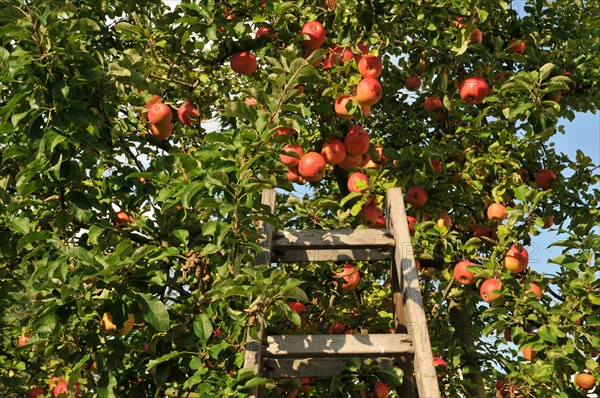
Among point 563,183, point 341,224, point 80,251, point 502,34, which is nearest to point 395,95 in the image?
point 502,34

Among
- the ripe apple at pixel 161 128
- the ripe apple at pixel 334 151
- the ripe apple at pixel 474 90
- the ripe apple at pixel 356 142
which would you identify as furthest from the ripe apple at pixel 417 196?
the ripe apple at pixel 161 128

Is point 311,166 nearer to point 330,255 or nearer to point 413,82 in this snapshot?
point 330,255

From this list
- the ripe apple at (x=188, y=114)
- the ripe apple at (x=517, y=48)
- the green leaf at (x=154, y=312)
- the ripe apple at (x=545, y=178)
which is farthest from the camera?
the ripe apple at (x=545, y=178)

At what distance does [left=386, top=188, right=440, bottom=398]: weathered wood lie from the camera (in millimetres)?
3347

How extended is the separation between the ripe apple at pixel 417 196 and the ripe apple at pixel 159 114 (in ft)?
6.62

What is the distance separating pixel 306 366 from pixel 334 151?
1.58 metres

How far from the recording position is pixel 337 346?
3631 millimetres

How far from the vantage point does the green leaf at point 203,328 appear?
140 inches

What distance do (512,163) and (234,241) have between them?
285cm

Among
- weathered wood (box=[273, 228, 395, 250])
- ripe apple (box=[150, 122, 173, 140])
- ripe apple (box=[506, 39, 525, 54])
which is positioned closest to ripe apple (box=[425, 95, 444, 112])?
ripe apple (box=[506, 39, 525, 54])

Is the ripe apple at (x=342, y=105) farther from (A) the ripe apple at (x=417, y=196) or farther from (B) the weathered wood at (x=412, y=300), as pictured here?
(A) the ripe apple at (x=417, y=196)

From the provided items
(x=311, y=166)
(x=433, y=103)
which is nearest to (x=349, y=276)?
(x=311, y=166)

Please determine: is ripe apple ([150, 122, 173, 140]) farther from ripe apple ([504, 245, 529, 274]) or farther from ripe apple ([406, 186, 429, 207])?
ripe apple ([504, 245, 529, 274])

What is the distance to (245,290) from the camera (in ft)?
10.2
